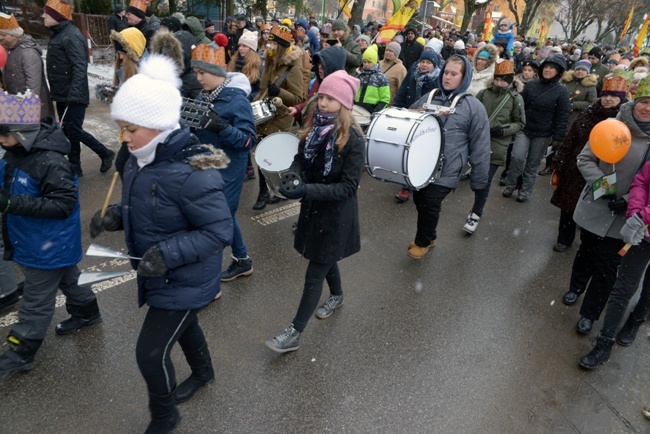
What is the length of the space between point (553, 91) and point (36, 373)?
6401 millimetres

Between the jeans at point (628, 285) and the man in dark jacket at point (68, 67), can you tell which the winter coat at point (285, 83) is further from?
the jeans at point (628, 285)

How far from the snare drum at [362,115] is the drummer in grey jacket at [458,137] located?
1372 mm

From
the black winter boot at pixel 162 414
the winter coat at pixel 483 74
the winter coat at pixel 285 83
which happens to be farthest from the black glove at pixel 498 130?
the black winter boot at pixel 162 414

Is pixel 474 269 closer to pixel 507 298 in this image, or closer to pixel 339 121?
pixel 507 298

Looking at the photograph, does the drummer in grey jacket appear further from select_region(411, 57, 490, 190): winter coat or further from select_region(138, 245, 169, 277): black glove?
select_region(138, 245, 169, 277): black glove

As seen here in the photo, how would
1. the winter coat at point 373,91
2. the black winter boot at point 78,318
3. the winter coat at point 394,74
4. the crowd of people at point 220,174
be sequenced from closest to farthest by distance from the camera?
1. the crowd of people at point 220,174
2. the black winter boot at point 78,318
3. the winter coat at point 373,91
4. the winter coat at point 394,74

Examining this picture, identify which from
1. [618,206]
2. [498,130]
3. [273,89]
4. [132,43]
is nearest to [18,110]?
[132,43]

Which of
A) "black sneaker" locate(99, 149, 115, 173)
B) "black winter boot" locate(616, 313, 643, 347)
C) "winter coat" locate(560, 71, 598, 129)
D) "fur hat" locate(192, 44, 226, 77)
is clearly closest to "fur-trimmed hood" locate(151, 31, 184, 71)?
"fur hat" locate(192, 44, 226, 77)

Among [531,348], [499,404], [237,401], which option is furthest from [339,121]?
[531,348]

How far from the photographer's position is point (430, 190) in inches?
180

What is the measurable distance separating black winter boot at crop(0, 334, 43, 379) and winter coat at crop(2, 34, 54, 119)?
2.98 meters

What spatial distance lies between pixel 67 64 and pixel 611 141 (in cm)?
567

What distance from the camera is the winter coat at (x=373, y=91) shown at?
6.54m

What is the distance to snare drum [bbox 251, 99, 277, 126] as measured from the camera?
4480 mm
